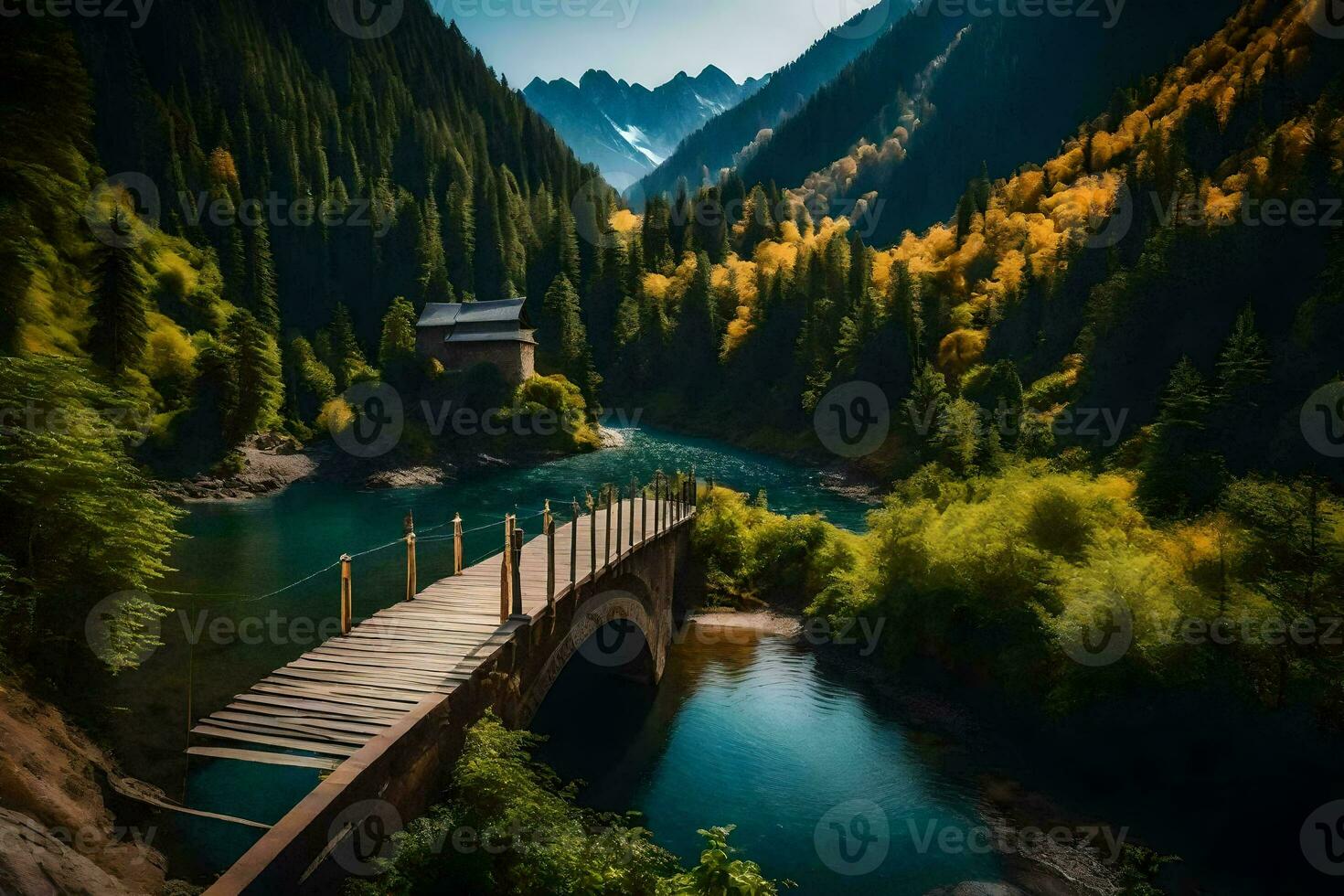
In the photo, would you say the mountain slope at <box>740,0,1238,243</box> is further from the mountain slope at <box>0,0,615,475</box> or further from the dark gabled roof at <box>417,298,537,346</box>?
the dark gabled roof at <box>417,298,537,346</box>

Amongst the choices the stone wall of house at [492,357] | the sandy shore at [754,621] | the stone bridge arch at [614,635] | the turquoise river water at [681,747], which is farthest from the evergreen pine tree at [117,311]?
the stone wall of house at [492,357]

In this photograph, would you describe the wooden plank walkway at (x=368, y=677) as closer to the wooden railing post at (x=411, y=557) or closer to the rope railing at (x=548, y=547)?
the wooden railing post at (x=411, y=557)

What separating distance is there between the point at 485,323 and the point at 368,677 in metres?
65.4

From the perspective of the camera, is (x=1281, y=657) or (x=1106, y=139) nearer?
(x=1281, y=657)

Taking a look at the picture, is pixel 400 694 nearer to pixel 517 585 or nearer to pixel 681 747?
pixel 517 585

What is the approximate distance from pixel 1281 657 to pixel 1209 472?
9.93 m

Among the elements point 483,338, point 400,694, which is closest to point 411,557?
point 400,694

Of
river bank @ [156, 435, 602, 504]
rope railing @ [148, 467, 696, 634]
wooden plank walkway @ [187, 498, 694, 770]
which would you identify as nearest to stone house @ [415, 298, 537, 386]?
river bank @ [156, 435, 602, 504]

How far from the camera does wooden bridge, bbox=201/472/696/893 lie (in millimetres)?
7539

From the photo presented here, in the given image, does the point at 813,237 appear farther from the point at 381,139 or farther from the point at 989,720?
the point at 989,720

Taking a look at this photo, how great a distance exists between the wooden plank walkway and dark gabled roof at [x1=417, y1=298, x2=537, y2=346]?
191 feet

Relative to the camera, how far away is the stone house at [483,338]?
2783 inches

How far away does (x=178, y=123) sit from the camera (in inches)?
3393

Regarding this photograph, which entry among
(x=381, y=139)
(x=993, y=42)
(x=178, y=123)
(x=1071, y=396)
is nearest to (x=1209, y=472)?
(x=1071, y=396)
